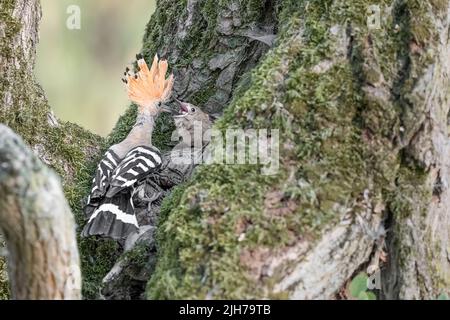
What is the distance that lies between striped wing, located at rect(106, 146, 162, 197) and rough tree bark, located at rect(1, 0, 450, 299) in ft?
2.13

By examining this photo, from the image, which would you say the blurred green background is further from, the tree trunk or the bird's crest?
the tree trunk

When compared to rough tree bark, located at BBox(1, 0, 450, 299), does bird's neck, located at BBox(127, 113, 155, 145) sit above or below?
above

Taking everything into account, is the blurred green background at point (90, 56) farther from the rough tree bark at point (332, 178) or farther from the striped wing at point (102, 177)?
the rough tree bark at point (332, 178)

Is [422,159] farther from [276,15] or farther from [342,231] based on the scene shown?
[276,15]

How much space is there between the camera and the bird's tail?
4.03m

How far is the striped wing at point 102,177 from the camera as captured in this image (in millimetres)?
4227

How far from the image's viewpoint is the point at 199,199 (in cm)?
315

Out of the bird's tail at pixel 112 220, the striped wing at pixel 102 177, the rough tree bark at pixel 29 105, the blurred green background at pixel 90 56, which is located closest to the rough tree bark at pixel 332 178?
the bird's tail at pixel 112 220

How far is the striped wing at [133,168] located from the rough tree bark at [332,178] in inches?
25.5

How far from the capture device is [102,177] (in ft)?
14.1

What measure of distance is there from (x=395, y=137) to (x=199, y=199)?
78 centimetres

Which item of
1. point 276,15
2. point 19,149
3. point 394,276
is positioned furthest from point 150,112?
point 19,149

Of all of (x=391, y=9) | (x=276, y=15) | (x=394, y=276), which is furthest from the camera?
(x=276, y=15)

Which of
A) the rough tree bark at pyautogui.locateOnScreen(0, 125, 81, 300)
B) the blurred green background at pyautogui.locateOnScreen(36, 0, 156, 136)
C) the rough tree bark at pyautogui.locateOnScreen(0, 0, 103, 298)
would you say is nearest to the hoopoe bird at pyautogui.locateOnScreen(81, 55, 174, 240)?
the rough tree bark at pyautogui.locateOnScreen(0, 0, 103, 298)
